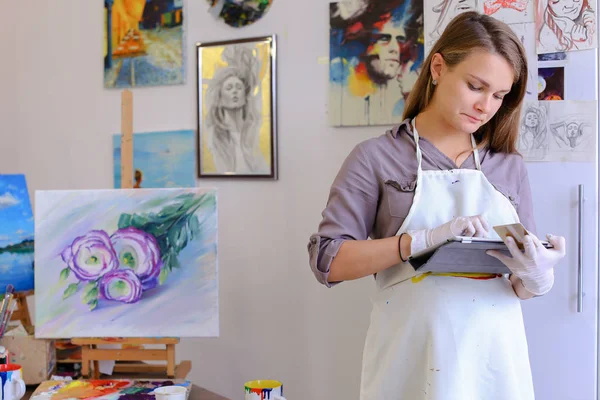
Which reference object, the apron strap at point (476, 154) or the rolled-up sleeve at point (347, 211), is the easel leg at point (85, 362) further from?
the apron strap at point (476, 154)

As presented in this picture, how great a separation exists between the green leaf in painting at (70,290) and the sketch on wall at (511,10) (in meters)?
1.27

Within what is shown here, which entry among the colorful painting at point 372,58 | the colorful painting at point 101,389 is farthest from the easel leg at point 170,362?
the colorful painting at point 372,58

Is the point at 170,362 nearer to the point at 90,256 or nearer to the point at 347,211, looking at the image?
the point at 90,256

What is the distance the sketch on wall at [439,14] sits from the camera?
173 cm

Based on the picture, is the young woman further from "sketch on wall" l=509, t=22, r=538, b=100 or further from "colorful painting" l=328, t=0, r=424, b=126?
"colorful painting" l=328, t=0, r=424, b=126

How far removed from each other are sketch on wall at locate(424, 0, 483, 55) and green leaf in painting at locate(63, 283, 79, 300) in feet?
3.65

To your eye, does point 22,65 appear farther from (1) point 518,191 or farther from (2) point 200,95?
(1) point 518,191

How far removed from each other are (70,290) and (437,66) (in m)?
1.13

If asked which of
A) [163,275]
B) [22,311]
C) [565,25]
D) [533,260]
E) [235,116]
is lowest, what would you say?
[22,311]

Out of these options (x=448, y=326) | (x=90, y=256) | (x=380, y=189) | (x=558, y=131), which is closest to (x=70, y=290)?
(x=90, y=256)

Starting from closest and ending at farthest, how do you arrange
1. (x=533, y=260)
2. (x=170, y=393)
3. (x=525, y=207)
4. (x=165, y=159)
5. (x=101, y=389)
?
(x=533, y=260), (x=525, y=207), (x=170, y=393), (x=101, y=389), (x=165, y=159)

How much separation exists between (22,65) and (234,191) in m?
1.06

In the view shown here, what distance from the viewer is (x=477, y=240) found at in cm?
117

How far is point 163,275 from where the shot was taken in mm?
1854
